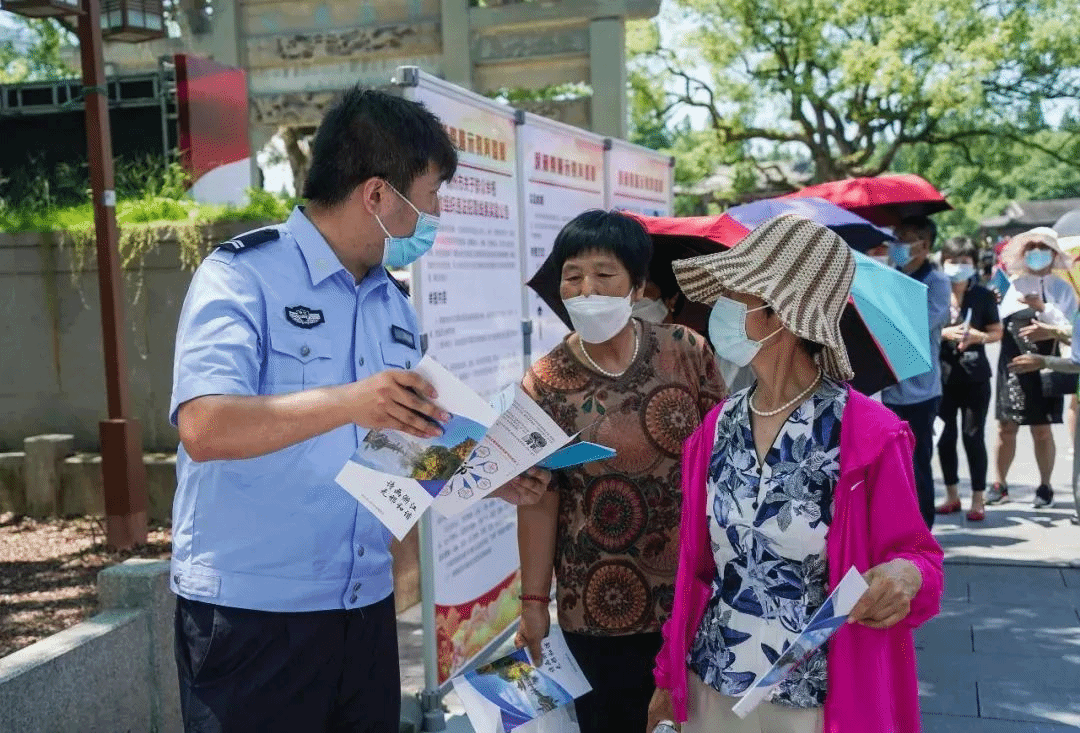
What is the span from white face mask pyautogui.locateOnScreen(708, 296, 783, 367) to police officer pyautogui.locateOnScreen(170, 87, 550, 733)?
652 mm

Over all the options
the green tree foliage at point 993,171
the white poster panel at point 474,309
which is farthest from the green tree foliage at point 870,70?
the white poster panel at point 474,309

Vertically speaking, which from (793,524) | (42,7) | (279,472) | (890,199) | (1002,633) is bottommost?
(1002,633)

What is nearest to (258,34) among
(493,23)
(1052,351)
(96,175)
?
(493,23)

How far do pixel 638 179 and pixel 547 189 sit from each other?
1996mm

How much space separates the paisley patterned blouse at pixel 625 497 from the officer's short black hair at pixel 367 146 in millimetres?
918

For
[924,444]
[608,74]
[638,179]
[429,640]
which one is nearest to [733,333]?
[429,640]

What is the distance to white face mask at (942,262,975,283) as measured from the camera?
791 cm

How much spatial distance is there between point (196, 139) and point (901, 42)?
18.8 meters

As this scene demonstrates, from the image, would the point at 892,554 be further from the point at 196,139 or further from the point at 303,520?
the point at 196,139

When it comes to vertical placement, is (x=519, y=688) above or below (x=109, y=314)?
below

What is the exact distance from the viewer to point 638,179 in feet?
24.2

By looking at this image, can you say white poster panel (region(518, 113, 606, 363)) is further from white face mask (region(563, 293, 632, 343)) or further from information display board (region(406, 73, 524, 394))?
white face mask (region(563, 293, 632, 343))

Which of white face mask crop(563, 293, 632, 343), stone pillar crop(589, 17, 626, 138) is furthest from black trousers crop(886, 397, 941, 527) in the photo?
stone pillar crop(589, 17, 626, 138)

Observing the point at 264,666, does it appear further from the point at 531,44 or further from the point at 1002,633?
the point at 531,44
